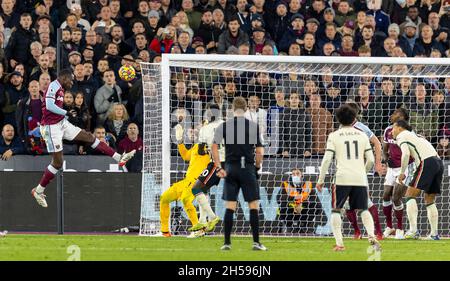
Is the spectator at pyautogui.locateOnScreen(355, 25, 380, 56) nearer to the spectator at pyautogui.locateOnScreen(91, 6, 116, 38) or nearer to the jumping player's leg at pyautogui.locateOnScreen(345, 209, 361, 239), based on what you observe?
the spectator at pyautogui.locateOnScreen(91, 6, 116, 38)

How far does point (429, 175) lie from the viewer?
21.1 m

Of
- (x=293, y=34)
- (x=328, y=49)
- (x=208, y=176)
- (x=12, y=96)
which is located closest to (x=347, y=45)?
(x=328, y=49)

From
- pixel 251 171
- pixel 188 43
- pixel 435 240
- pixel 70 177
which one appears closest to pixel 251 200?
pixel 251 171

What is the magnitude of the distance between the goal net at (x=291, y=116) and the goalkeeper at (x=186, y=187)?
0.94 meters

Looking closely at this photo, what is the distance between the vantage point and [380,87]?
2442 cm

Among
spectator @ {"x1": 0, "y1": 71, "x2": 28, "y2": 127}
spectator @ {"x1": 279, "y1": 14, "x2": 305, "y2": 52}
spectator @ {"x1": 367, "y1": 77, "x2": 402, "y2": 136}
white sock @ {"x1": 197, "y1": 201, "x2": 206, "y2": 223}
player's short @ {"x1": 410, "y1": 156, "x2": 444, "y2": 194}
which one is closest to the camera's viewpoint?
player's short @ {"x1": 410, "y1": 156, "x2": 444, "y2": 194}

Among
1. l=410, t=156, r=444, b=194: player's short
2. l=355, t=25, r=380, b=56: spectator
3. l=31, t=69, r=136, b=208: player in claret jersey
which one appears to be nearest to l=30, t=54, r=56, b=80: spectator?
l=31, t=69, r=136, b=208: player in claret jersey

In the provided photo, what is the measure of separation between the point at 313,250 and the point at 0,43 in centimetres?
1018

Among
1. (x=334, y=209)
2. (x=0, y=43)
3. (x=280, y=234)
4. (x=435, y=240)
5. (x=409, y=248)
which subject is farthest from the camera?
(x=0, y=43)

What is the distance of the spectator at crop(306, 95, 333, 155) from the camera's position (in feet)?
77.9

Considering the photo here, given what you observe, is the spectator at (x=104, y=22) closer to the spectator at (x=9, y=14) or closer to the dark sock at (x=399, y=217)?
the spectator at (x=9, y=14)

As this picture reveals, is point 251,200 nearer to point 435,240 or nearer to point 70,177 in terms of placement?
point 435,240

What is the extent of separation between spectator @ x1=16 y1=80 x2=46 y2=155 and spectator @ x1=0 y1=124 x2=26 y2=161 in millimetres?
118

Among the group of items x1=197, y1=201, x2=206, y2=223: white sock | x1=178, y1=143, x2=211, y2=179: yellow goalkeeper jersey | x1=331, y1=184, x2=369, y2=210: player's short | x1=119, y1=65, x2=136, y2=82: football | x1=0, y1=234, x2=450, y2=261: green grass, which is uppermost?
x1=119, y1=65, x2=136, y2=82: football
